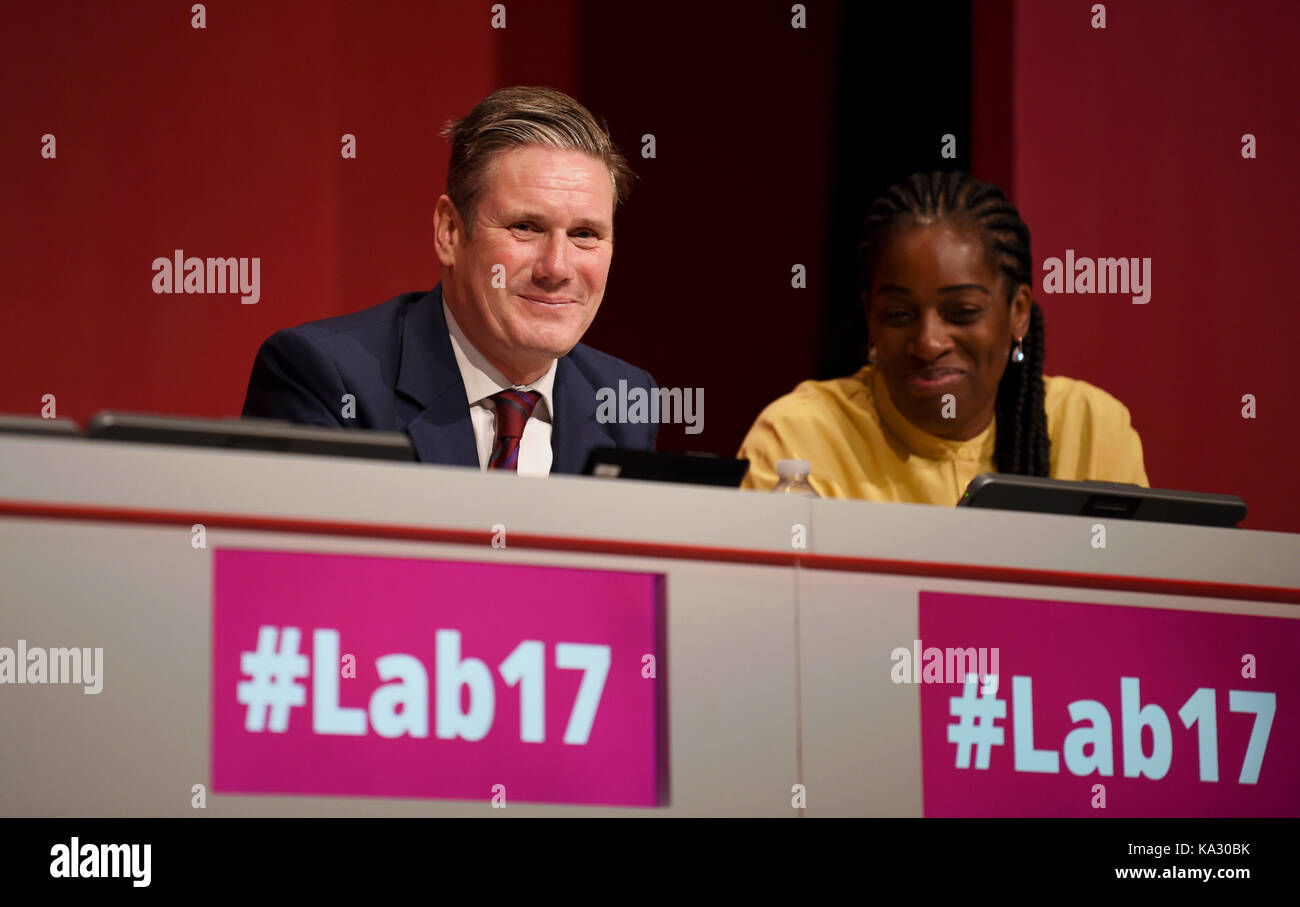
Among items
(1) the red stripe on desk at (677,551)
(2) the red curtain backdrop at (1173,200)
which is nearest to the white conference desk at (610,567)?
(1) the red stripe on desk at (677,551)

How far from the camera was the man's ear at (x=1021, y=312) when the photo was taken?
2980 mm

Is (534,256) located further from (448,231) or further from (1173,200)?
(1173,200)

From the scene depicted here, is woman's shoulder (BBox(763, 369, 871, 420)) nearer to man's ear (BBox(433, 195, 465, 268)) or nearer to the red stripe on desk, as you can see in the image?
man's ear (BBox(433, 195, 465, 268))

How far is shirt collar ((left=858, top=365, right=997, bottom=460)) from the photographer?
2893mm

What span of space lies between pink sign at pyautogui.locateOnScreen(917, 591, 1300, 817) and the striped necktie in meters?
0.71

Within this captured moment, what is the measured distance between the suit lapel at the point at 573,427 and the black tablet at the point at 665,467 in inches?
20.5

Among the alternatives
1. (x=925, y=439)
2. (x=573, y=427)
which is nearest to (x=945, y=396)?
(x=925, y=439)

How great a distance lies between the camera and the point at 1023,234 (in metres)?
2.99

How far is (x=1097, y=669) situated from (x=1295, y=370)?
2007mm

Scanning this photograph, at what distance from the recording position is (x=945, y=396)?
2836 mm
